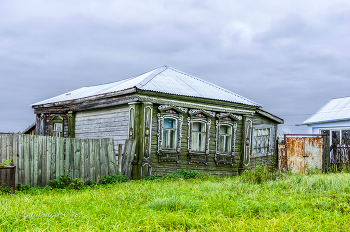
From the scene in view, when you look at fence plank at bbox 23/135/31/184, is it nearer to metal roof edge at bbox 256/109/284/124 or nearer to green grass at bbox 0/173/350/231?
green grass at bbox 0/173/350/231

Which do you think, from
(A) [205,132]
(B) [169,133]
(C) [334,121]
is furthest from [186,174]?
(C) [334,121]

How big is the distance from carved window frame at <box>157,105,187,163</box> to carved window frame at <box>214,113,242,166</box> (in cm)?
223

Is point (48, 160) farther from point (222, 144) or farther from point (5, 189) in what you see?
point (222, 144)

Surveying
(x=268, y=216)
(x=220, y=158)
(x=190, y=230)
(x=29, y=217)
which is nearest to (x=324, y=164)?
(x=220, y=158)

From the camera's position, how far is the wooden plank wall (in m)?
9.19

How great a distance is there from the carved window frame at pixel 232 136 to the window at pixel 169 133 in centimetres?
246

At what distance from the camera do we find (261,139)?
1892 centimetres

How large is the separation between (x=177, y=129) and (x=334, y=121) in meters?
12.7

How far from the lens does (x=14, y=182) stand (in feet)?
28.1

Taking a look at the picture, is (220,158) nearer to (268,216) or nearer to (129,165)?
(129,165)

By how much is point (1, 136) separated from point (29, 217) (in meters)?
4.96

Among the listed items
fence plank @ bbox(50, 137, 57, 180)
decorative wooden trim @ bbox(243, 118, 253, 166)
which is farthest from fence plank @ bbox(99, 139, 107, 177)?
decorative wooden trim @ bbox(243, 118, 253, 166)

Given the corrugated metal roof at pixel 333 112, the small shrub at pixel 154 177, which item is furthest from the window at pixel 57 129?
the corrugated metal roof at pixel 333 112

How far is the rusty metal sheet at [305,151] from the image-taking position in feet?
51.8
